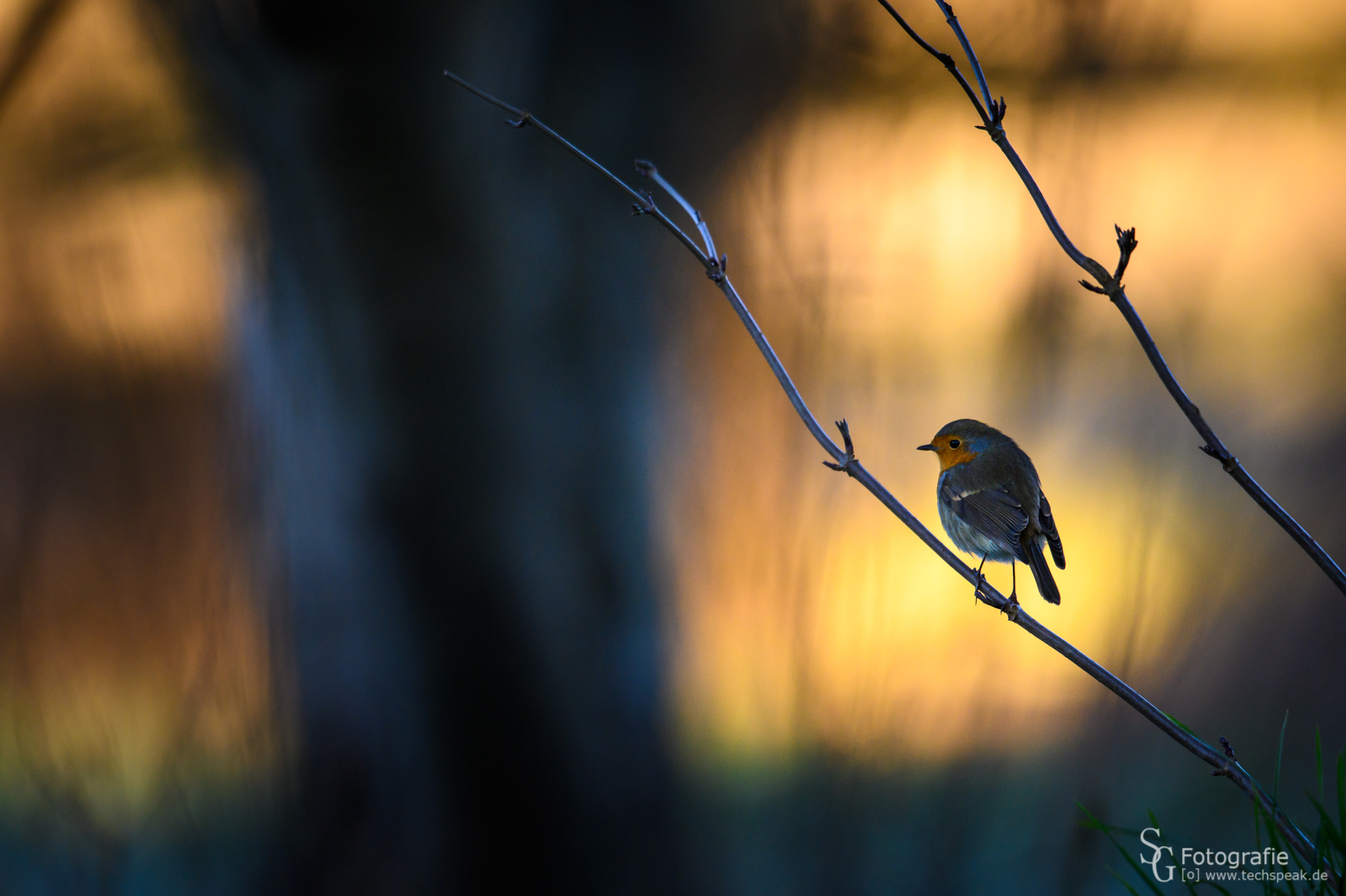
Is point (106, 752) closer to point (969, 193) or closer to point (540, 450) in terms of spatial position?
point (540, 450)

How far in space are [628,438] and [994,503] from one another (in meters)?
0.41

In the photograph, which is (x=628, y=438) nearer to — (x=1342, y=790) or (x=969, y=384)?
(x=969, y=384)

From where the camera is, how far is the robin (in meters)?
0.49

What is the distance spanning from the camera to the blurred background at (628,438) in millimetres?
744

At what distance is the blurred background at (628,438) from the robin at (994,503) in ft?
0.85

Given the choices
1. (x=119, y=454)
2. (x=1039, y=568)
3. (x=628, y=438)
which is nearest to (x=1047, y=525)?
(x=1039, y=568)

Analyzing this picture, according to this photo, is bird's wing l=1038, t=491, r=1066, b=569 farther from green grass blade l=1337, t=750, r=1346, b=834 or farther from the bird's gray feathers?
green grass blade l=1337, t=750, r=1346, b=834

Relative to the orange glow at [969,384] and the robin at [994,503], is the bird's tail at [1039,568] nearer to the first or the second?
the robin at [994,503]

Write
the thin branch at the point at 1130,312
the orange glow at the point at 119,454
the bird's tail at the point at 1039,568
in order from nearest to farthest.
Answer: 1. the thin branch at the point at 1130,312
2. the bird's tail at the point at 1039,568
3. the orange glow at the point at 119,454

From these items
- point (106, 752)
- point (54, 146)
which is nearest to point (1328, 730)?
point (106, 752)

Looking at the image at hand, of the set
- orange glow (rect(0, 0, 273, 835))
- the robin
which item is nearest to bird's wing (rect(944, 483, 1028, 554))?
the robin

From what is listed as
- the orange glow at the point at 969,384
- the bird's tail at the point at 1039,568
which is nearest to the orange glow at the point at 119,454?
the orange glow at the point at 969,384

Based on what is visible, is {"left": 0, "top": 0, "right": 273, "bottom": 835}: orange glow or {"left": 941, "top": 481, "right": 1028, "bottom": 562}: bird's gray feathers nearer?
{"left": 941, "top": 481, "right": 1028, "bottom": 562}: bird's gray feathers

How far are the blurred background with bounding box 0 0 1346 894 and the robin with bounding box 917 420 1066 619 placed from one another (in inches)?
10.2
